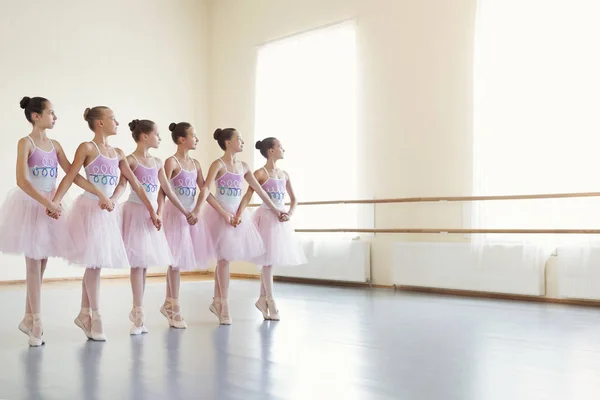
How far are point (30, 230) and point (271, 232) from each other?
1.39 meters

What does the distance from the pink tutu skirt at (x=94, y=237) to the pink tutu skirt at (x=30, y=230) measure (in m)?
0.05

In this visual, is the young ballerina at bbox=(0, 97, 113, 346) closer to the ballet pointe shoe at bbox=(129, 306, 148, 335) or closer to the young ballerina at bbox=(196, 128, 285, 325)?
the ballet pointe shoe at bbox=(129, 306, 148, 335)

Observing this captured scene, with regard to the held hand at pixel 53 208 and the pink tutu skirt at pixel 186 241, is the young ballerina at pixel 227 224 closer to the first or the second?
the pink tutu skirt at pixel 186 241

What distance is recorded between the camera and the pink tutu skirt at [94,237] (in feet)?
10.0

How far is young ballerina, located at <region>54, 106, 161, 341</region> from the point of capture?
3.08m

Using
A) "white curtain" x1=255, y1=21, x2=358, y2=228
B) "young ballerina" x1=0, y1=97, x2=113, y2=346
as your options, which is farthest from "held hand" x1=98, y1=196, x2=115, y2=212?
"white curtain" x1=255, y1=21, x2=358, y2=228

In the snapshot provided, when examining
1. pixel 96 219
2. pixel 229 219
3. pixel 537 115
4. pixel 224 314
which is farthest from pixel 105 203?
pixel 537 115

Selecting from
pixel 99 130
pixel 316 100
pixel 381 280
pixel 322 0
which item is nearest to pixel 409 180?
pixel 381 280

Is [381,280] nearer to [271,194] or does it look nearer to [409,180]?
[409,180]

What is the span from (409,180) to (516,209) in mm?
1154

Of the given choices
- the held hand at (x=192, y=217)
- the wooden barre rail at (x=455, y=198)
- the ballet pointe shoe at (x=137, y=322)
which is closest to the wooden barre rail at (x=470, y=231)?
the wooden barre rail at (x=455, y=198)

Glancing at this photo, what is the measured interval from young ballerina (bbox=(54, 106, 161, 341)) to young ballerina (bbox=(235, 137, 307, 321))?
2.54ft

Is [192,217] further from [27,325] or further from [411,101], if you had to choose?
[411,101]

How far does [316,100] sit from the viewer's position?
23.0 feet
